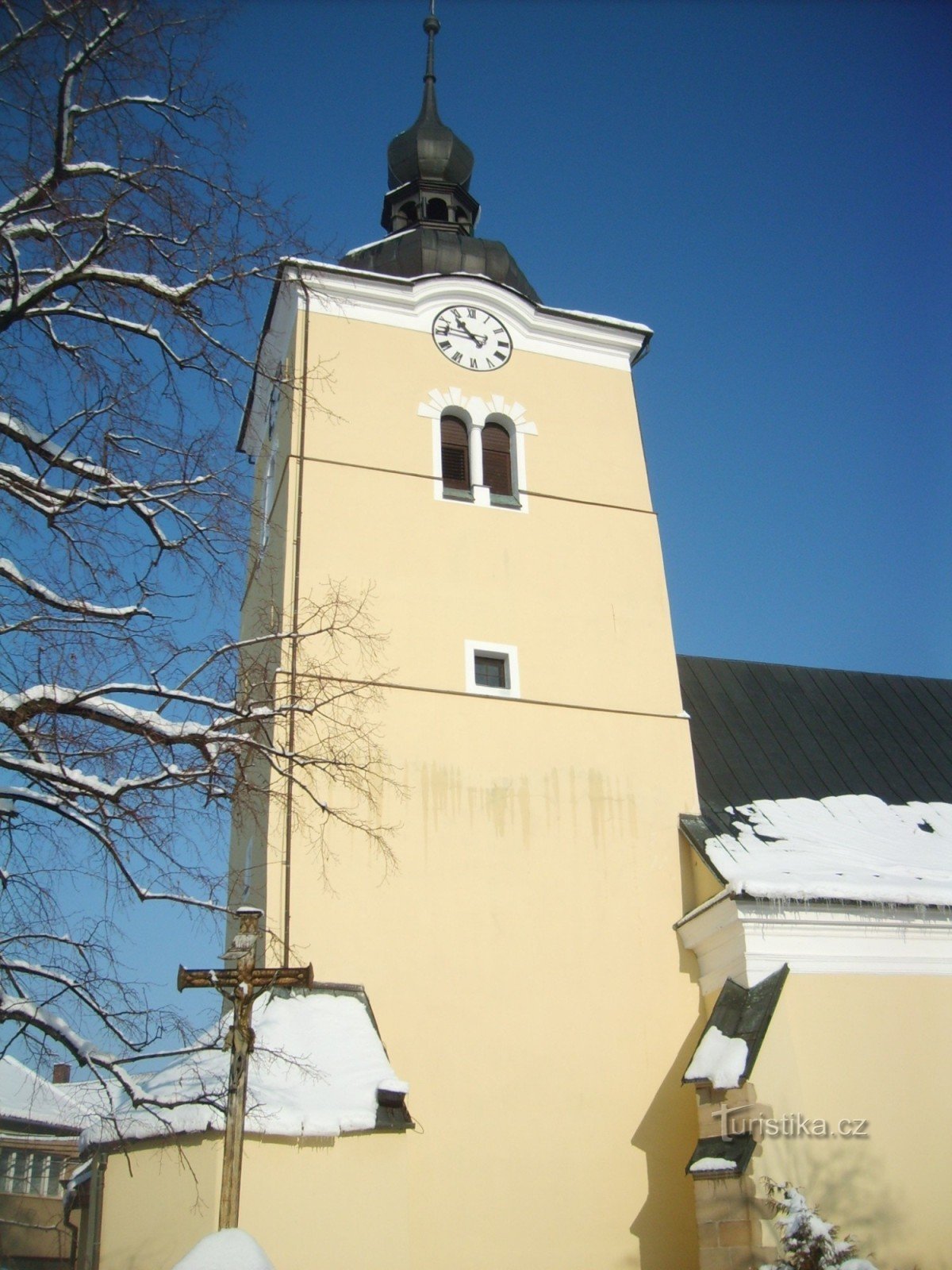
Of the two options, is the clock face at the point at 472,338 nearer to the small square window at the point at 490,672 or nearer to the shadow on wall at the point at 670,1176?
the small square window at the point at 490,672

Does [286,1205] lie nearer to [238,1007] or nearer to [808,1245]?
[238,1007]

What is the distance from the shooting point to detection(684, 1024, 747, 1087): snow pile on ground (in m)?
10.1

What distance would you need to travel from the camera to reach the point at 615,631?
46.5ft

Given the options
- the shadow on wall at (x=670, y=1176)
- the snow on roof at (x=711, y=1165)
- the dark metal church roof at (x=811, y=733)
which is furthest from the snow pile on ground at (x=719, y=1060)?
the dark metal church roof at (x=811, y=733)

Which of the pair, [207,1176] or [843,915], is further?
[843,915]

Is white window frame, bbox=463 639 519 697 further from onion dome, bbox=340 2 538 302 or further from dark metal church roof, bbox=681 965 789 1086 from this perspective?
onion dome, bbox=340 2 538 302

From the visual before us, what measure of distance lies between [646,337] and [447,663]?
6110 millimetres

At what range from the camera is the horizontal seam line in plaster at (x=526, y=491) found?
14.1m

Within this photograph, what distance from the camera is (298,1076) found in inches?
392

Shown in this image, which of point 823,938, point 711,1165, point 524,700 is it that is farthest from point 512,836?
point 711,1165

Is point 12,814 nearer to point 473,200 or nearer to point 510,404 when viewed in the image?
point 510,404

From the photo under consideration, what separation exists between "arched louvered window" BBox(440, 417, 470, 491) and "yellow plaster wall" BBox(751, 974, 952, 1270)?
6.80m

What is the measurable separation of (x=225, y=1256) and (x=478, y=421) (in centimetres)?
1083

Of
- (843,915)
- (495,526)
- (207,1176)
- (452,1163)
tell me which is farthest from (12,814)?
(495,526)
